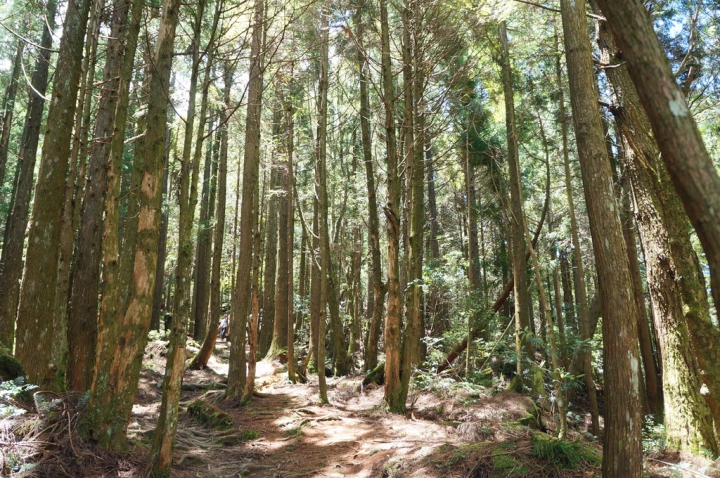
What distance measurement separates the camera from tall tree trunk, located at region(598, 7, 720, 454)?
5.56 metres

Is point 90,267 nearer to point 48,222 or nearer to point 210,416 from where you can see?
point 48,222

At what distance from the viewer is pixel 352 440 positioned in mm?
7012

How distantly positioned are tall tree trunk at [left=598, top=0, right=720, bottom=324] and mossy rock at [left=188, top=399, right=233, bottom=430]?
7.51m

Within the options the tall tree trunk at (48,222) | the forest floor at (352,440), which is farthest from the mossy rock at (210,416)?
the tall tree trunk at (48,222)

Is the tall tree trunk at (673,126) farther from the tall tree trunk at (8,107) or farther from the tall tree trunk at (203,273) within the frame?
the tall tree trunk at (8,107)

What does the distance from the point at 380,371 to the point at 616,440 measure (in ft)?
28.4

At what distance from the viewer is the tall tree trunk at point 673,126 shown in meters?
2.10

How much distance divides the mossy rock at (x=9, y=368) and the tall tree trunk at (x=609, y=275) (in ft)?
20.3

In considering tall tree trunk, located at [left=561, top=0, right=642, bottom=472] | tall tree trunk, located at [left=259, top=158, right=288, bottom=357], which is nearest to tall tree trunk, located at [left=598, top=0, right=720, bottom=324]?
tall tree trunk, located at [left=561, top=0, right=642, bottom=472]

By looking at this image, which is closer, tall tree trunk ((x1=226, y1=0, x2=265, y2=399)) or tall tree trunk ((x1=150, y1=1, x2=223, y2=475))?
tall tree trunk ((x1=150, y1=1, x2=223, y2=475))

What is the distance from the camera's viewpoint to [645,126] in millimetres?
6441

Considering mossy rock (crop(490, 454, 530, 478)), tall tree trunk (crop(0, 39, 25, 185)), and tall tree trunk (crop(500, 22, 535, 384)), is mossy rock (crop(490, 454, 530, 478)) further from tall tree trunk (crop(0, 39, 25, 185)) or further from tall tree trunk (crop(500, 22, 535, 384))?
tall tree trunk (crop(0, 39, 25, 185))

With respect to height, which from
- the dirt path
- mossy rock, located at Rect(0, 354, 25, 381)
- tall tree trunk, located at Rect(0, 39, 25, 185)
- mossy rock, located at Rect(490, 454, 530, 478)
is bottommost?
the dirt path

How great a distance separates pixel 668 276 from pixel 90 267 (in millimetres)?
9156
